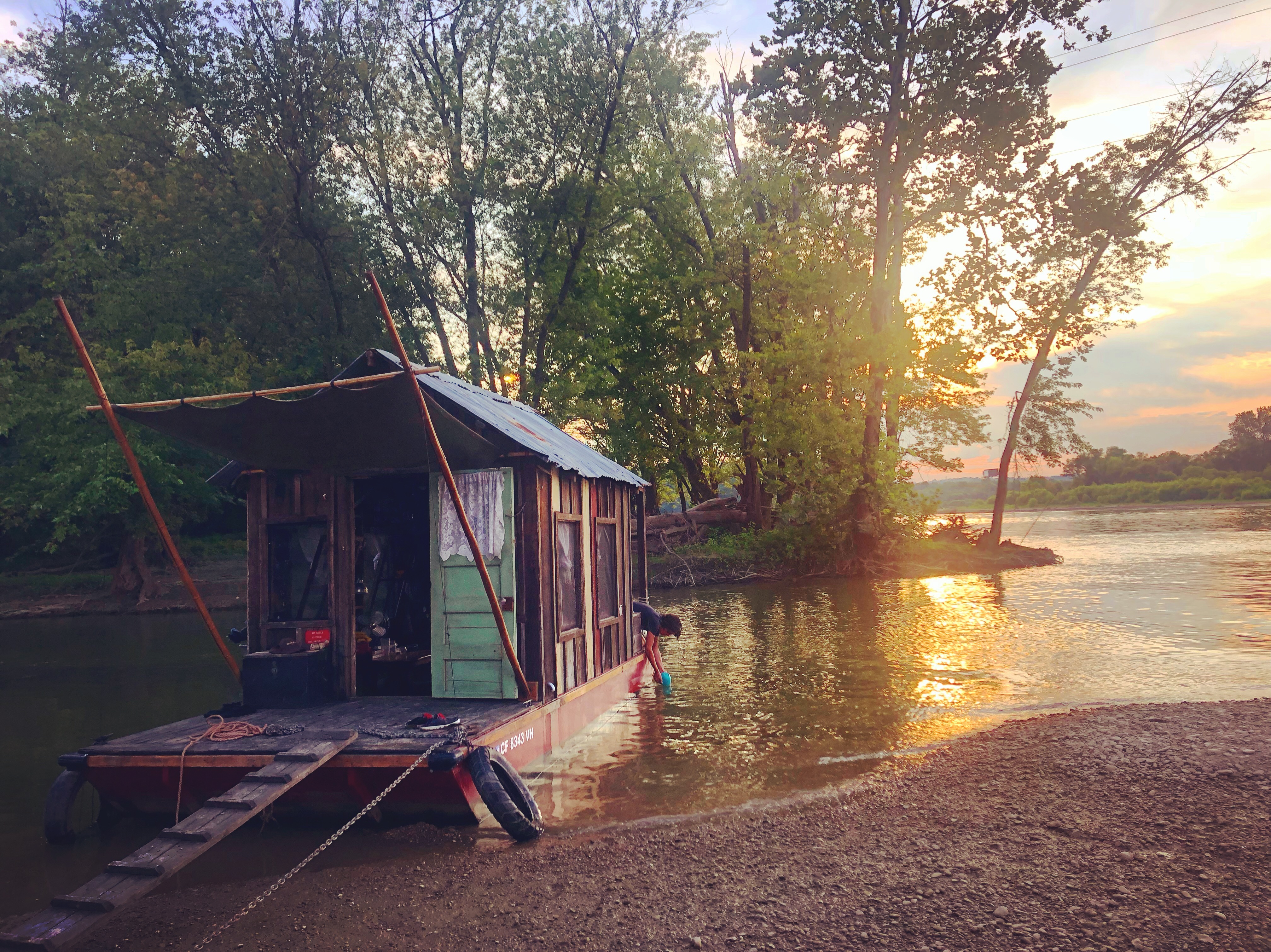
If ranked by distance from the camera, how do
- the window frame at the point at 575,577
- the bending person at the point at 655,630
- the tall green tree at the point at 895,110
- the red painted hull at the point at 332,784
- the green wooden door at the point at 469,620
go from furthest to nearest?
1. the tall green tree at the point at 895,110
2. the bending person at the point at 655,630
3. the window frame at the point at 575,577
4. the green wooden door at the point at 469,620
5. the red painted hull at the point at 332,784

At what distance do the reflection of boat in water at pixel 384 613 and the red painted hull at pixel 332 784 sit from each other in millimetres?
18

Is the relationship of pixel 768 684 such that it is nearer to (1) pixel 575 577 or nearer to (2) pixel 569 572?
(1) pixel 575 577

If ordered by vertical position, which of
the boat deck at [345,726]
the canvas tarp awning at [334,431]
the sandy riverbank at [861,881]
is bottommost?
the sandy riverbank at [861,881]

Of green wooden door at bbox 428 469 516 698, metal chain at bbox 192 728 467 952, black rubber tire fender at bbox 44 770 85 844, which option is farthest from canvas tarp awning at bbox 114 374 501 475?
black rubber tire fender at bbox 44 770 85 844

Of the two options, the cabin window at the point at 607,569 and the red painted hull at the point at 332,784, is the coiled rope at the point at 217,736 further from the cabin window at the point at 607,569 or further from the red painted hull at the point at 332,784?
the cabin window at the point at 607,569

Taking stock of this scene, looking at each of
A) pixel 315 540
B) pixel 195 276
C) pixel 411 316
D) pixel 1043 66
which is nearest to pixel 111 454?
pixel 195 276

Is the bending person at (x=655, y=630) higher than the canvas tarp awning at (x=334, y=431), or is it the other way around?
the canvas tarp awning at (x=334, y=431)

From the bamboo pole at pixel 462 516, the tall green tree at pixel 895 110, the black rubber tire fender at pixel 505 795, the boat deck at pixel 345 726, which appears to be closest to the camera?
the bamboo pole at pixel 462 516

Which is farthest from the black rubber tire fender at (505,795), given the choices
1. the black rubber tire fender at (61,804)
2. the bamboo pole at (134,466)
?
the black rubber tire fender at (61,804)

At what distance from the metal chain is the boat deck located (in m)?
0.09

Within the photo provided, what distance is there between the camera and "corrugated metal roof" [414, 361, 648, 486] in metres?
7.94

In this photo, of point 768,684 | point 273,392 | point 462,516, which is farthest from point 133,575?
point 462,516

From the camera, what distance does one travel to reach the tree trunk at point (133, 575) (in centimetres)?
2811

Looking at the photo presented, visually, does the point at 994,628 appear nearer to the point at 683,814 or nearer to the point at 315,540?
the point at 683,814
